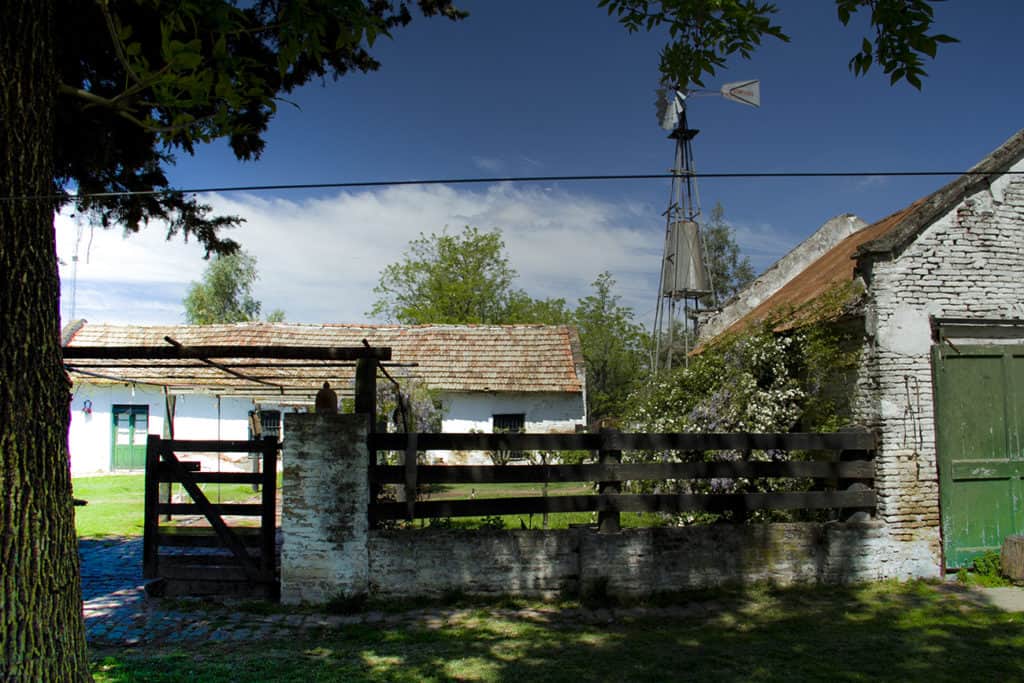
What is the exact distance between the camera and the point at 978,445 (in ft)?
26.2

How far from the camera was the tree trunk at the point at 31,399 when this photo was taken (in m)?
3.61

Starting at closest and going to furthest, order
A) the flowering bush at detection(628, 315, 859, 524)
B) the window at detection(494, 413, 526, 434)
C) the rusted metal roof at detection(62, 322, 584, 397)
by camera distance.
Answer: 1. the flowering bush at detection(628, 315, 859, 524)
2. the rusted metal roof at detection(62, 322, 584, 397)
3. the window at detection(494, 413, 526, 434)

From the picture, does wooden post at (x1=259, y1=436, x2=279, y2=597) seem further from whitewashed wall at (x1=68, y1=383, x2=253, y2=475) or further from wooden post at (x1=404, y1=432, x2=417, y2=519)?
whitewashed wall at (x1=68, y1=383, x2=253, y2=475)

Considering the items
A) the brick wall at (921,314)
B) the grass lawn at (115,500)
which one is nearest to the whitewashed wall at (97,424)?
the grass lawn at (115,500)

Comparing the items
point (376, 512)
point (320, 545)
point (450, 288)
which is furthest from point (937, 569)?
point (450, 288)

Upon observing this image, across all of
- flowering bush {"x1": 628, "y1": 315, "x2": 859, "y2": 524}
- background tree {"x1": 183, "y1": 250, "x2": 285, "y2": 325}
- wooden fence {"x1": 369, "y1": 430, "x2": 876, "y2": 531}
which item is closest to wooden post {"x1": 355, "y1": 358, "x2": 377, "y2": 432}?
wooden fence {"x1": 369, "y1": 430, "x2": 876, "y2": 531}

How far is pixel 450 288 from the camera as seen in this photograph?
121 feet

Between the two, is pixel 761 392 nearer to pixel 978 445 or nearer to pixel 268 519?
pixel 978 445

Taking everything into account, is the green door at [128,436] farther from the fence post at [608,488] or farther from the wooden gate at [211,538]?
the fence post at [608,488]

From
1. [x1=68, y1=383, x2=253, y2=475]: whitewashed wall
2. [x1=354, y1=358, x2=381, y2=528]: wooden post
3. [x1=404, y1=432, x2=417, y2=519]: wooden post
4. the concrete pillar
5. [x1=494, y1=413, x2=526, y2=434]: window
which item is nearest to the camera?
the concrete pillar

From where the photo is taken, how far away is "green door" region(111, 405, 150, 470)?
23844mm

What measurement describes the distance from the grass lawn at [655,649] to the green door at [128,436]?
20.7 meters

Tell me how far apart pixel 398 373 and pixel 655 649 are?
15.4 meters

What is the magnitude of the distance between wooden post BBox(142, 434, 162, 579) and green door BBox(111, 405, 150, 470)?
18.5 metres
